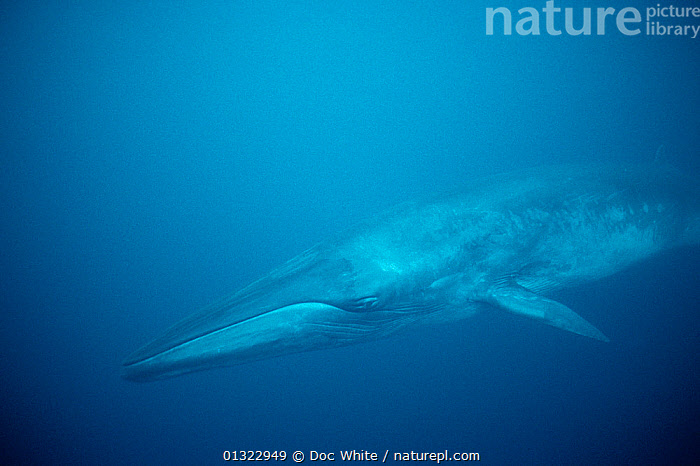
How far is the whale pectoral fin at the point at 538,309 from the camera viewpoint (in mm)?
4305

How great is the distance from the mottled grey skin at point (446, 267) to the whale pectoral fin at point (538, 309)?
2 centimetres

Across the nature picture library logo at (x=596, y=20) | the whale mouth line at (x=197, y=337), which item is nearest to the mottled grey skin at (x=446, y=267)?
the whale mouth line at (x=197, y=337)

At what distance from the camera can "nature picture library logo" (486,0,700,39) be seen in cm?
1340

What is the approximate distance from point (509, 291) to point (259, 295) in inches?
137

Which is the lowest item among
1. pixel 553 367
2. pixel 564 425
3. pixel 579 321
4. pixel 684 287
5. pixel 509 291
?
pixel 564 425

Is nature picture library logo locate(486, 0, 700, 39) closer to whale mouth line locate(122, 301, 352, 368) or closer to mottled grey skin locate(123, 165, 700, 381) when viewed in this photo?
mottled grey skin locate(123, 165, 700, 381)

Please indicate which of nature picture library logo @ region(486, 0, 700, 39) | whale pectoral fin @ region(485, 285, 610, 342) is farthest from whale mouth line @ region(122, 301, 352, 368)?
nature picture library logo @ region(486, 0, 700, 39)

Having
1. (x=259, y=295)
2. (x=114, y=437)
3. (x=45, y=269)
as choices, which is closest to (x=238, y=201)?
(x=45, y=269)

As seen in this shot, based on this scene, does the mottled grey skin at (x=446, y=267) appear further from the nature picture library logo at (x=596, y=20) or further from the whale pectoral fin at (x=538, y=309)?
the nature picture library logo at (x=596, y=20)

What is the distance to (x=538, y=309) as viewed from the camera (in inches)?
175

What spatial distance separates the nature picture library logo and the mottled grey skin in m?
12.9

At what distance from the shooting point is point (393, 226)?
465cm

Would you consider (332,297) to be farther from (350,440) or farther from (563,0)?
(563,0)

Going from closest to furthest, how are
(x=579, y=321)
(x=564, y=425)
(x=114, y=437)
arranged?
(x=579, y=321)
(x=564, y=425)
(x=114, y=437)
